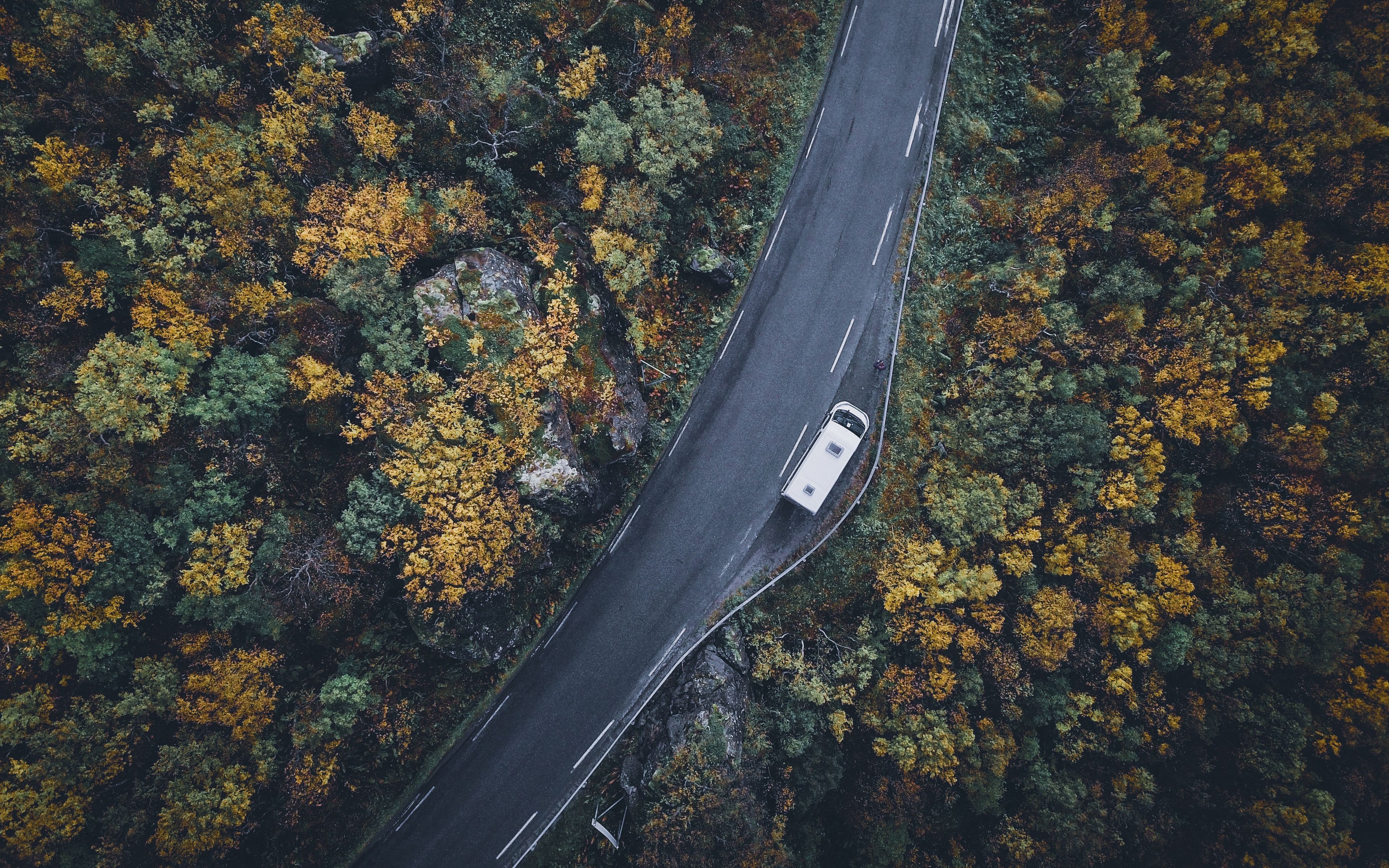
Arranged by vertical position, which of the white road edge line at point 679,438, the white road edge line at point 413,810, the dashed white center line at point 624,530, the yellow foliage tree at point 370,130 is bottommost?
the white road edge line at point 413,810

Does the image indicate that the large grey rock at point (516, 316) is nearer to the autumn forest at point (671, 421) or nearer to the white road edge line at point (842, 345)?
the autumn forest at point (671, 421)

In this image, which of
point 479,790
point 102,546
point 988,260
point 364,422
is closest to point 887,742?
point 479,790

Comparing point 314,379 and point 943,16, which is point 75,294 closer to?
point 314,379

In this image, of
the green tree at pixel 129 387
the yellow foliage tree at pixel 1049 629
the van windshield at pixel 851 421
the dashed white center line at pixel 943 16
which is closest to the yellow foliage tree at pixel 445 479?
the green tree at pixel 129 387

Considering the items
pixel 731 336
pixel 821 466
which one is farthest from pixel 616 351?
pixel 821 466

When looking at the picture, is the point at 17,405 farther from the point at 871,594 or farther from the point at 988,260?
the point at 988,260
